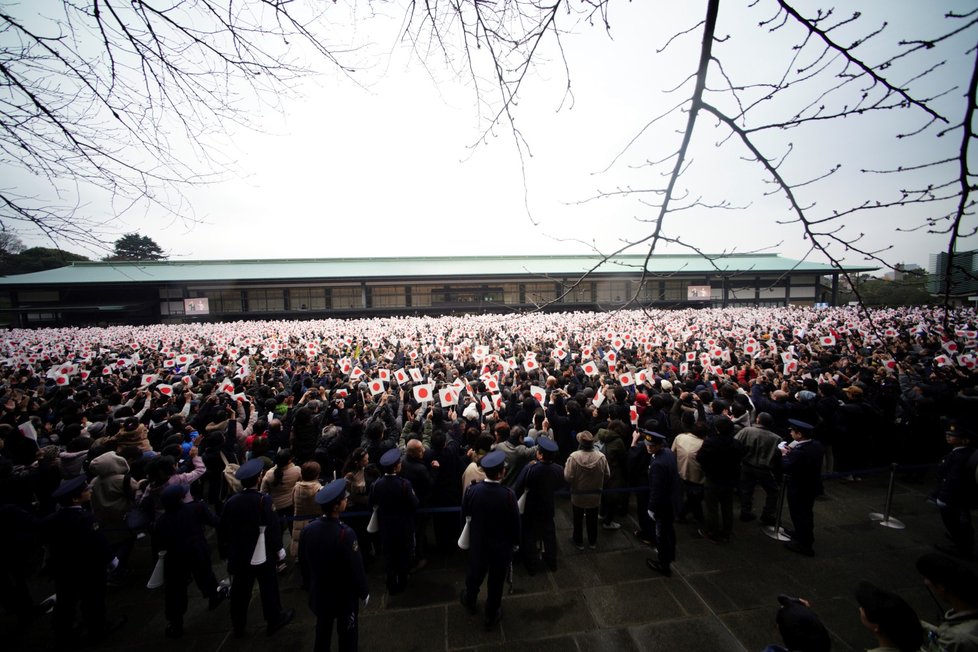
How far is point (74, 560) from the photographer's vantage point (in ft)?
11.0

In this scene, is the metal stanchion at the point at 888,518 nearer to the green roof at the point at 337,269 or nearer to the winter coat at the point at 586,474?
the winter coat at the point at 586,474

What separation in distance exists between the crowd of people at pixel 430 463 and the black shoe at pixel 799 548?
0.03m

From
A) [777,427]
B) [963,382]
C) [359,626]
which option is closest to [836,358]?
[963,382]

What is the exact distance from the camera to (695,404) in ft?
21.3

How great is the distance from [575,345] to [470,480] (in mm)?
11095

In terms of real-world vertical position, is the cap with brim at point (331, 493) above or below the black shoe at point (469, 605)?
above

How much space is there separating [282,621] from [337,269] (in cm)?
3231

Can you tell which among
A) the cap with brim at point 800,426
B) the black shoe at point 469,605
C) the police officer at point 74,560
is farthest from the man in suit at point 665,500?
the police officer at point 74,560

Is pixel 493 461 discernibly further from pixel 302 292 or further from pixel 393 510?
pixel 302 292

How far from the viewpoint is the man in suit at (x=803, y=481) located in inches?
172

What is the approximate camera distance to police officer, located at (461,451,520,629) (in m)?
3.44

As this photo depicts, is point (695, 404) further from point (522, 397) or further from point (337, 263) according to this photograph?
point (337, 263)

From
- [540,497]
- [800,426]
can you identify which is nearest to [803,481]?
[800,426]

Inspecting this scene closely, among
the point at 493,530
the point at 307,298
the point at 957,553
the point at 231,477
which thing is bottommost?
the point at 957,553
